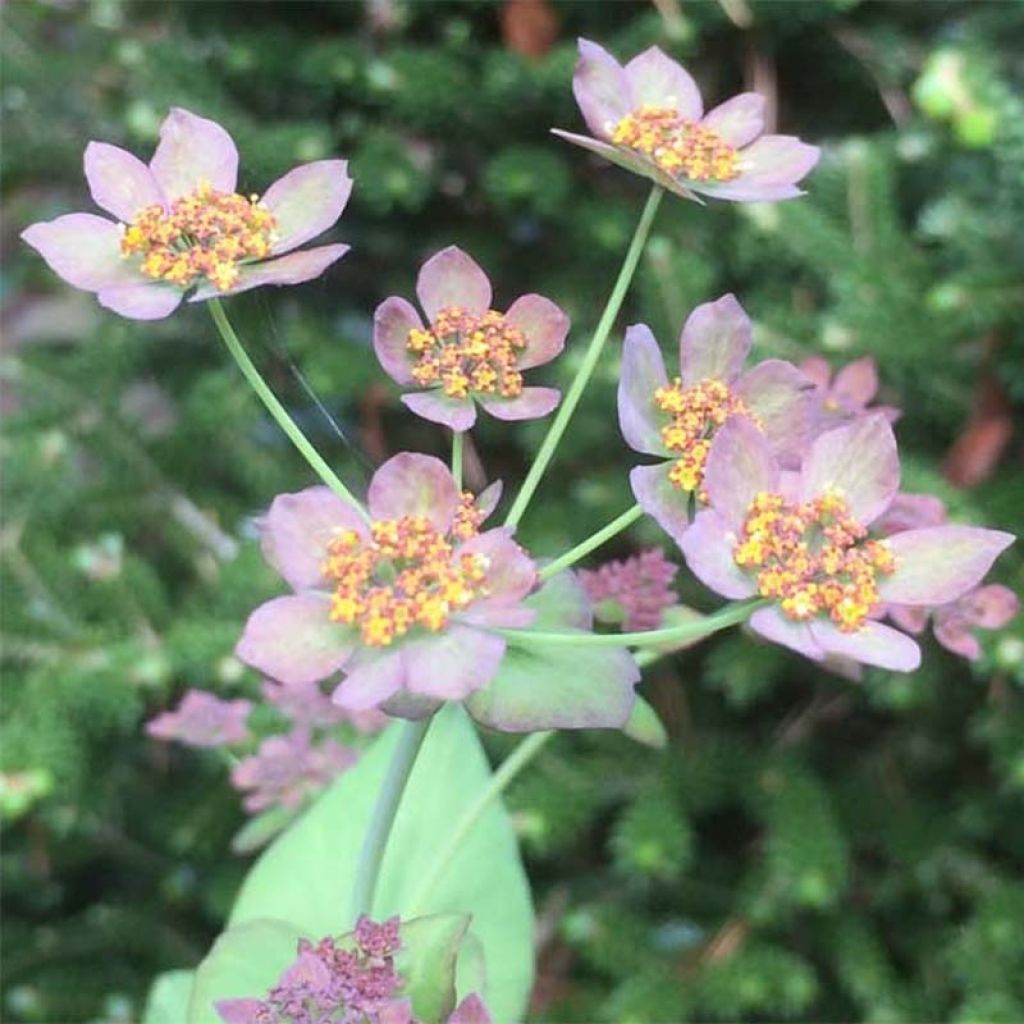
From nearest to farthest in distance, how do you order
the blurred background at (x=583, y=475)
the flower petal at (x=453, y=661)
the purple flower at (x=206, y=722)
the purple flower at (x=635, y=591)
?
the flower petal at (x=453, y=661) < the purple flower at (x=635, y=591) < the purple flower at (x=206, y=722) < the blurred background at (x=583, y=475)

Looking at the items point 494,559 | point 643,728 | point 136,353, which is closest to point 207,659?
point 136,353

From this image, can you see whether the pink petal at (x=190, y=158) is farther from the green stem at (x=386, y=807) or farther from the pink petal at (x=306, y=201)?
the green stem at (x=386, y=807)

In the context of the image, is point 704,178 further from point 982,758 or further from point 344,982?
point 982,758

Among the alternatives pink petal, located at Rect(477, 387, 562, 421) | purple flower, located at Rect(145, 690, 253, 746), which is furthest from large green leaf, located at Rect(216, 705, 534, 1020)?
pink petal, located at Rect(477, 387, 562, 421)

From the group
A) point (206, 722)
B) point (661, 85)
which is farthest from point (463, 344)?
point (206, 722)

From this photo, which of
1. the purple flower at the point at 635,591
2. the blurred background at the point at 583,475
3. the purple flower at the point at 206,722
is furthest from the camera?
the blurred background at the point at 583,475

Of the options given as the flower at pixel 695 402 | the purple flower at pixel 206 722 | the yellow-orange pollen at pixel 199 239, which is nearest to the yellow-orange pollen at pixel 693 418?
the flower at pixel 695 402

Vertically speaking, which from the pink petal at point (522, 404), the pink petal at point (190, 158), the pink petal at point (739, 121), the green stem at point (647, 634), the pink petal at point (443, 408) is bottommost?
the green stem at point (647, 634)
